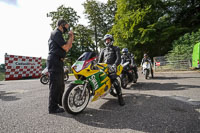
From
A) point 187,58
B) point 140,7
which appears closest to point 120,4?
point 140,7

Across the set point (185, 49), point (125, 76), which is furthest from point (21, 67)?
point (185, 49)

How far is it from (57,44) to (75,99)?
49.6 inches

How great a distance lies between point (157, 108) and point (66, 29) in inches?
111

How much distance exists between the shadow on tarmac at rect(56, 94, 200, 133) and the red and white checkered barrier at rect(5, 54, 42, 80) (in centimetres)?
1124

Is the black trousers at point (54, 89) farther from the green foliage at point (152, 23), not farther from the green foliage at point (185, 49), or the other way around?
the green foliage at point (152, 23)

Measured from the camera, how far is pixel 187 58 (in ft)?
37.2

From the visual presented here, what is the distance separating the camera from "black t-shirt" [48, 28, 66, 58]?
245 centimetres

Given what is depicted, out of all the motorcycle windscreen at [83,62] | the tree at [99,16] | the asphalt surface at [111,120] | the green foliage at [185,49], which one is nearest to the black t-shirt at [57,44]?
the motorcycle windscreen at [83,62]

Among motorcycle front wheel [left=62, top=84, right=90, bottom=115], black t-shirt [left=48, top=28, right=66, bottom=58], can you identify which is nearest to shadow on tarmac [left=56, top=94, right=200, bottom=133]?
motorcycle front wheel [left=62, top=84, right=90, bottom=115]

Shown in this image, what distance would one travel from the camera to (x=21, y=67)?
447 inches

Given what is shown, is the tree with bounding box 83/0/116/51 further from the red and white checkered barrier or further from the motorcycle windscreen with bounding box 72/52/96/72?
the motorcycle windscreen with bounding box 72/52/96/72

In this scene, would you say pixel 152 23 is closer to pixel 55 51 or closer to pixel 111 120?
pixel 55 51

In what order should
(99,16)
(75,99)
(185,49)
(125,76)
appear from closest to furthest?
(75,99) < (125,76) < (185,49) < (99,16)

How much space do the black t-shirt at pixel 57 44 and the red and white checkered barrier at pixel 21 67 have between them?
35.8 feet
